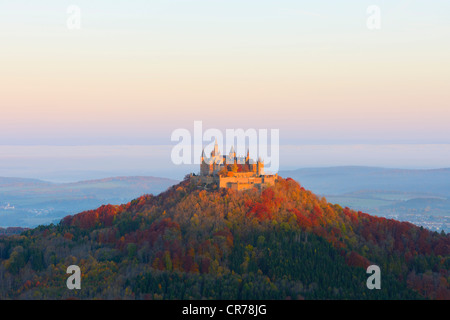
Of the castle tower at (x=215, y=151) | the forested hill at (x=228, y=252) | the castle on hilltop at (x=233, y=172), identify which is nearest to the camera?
the forested hill at (x=228, y=252)

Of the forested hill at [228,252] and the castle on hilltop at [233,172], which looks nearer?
the forested hill at [228,252]

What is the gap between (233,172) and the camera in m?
122

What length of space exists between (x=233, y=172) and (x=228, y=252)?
997 inches

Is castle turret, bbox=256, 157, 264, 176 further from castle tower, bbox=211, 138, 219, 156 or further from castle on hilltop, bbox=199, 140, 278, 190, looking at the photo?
castle tower, bbox=211, 138, 219, 156

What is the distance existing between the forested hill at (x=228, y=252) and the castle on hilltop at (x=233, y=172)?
282 centimetres

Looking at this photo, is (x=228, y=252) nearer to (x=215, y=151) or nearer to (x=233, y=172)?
(x=233, y=172)

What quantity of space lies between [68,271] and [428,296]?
240 ft

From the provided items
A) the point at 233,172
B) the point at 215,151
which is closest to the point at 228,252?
the point at 233,172

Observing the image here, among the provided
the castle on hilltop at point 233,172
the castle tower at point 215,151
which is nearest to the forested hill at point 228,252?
the castle on hilltop at point 233,172

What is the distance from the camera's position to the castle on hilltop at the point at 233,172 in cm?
12119

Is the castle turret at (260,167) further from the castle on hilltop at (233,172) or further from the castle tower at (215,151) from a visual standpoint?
the castle tower at (215,151)
